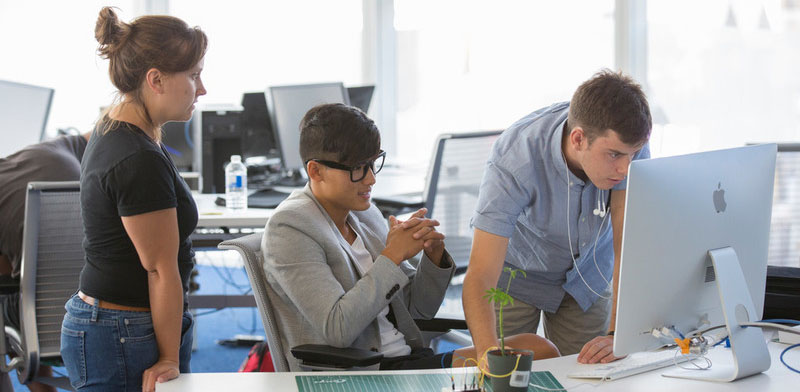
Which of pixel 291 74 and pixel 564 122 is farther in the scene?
pixel 291 74

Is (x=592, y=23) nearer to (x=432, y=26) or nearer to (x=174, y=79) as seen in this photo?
(x=432, y=26)

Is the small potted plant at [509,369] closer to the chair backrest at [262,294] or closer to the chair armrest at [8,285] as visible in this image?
the chair backrest at [262,294]

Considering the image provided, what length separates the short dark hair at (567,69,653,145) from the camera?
1.74 meters

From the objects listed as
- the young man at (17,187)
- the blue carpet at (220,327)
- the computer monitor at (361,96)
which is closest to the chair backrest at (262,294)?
the young man at (17,187)

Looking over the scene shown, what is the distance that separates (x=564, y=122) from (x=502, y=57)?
4.30m

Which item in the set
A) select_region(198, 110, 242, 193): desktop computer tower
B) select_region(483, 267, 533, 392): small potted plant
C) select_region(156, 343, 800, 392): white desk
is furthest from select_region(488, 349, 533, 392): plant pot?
select_region(198, 110, 242, 193): desktop computer tower

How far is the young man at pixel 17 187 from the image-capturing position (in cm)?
276

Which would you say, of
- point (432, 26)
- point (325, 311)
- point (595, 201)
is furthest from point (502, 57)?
point (325, 311)

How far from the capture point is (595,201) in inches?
80.8

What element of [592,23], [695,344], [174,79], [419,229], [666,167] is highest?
[592,23]

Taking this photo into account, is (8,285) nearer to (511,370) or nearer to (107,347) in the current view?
(107,347)

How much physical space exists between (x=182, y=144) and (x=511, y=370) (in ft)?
11.4

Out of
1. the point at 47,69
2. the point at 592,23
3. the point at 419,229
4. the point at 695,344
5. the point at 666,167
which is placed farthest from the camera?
the point at 47,69

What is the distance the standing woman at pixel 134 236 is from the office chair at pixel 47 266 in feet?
2.24
